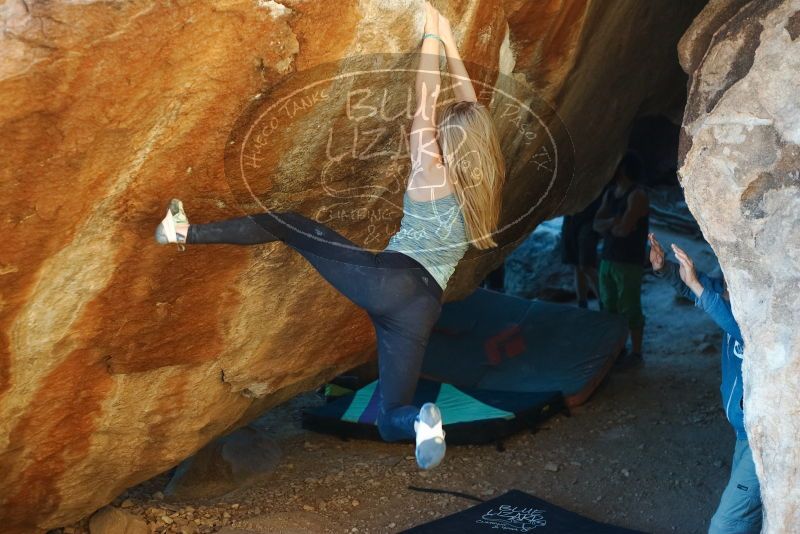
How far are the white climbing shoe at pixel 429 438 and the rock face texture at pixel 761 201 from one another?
3.20 ft

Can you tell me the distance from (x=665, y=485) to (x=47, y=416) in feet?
10.2

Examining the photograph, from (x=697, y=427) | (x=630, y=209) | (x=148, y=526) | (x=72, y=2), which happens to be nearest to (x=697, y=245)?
(x=630, y=209)

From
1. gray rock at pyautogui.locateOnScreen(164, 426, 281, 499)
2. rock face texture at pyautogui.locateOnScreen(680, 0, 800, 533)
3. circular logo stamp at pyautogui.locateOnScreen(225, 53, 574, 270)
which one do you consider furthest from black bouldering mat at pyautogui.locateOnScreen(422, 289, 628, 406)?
rock face texture at pyautogui.locateOnScreen(680, 0, 800, 533)

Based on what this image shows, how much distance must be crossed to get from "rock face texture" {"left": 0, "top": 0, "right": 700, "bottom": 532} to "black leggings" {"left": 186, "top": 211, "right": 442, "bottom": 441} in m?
0.36

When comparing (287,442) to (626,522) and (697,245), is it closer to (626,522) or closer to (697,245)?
(626,522)

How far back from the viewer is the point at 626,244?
21.6 feet

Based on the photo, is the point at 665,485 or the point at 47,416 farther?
the point at 665,485

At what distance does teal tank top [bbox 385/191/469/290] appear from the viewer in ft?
9.63

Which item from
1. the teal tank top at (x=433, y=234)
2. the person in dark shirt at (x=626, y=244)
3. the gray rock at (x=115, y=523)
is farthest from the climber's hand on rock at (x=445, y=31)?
the person in dark shirt at (x=626, y=244)

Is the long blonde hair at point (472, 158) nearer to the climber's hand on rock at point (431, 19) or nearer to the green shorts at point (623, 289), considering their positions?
the climber's hand on rock at point (431, 19)

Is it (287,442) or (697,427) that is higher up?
(697,427)

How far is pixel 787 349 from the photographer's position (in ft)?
8.91

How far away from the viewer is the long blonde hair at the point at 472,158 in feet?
9.29

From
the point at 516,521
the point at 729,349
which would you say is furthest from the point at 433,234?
the point at 516,521
